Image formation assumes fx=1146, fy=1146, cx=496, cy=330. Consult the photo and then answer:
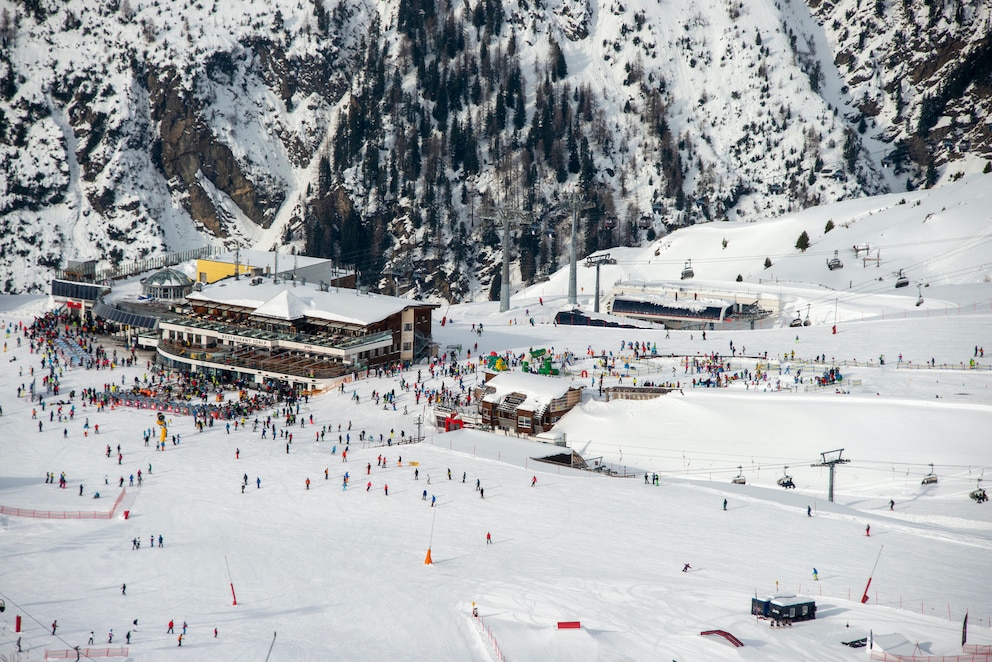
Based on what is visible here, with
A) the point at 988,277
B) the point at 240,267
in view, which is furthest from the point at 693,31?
the point at 240,267

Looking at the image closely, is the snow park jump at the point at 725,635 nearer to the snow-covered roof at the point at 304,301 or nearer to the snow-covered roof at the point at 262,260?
the snow-covered roof at the point at 304,301

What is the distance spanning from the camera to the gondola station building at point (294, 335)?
69.9m

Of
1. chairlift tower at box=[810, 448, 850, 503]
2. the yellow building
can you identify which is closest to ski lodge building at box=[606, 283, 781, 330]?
the yellow building

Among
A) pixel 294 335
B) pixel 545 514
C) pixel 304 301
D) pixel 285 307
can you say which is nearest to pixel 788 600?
pixel 545 514

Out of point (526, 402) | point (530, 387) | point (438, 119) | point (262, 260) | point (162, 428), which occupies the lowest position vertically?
point (162, 428)

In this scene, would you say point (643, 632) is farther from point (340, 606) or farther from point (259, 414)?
point (259, 414)

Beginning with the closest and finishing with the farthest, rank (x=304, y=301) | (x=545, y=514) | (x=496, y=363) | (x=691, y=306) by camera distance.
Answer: (x=545, y=514) → (x=496, y=363) → (x=304, y=301) → (x=691, y=306)

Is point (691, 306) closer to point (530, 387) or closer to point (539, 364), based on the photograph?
point (539, 364)

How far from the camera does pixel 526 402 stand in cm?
6088

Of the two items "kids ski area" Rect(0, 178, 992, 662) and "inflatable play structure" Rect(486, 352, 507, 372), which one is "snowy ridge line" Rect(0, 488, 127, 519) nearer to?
"kids ski area" Rect(0, 178, 992, 662)

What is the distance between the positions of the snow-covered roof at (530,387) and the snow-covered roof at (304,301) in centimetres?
1285

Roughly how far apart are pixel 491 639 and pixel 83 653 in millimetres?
12229

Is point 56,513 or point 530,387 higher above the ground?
point 530,387

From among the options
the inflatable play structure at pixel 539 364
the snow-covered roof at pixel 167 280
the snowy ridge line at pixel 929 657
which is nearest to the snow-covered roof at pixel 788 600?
the snowy ridge line at pixel 929 657
